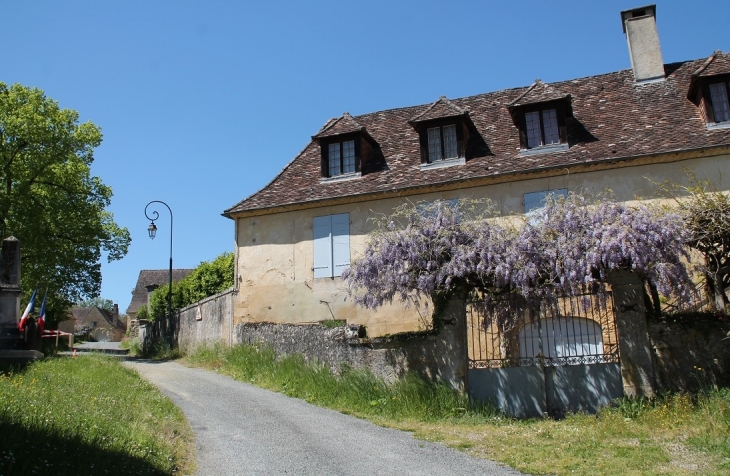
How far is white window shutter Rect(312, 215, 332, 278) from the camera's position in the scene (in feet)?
58.9

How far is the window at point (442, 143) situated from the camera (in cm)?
1802

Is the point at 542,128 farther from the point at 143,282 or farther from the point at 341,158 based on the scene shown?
the point at 143,282

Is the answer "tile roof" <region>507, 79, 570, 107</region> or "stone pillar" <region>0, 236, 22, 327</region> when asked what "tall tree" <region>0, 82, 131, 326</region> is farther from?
"tile roof" <region>507, 79, 570, 107</region>

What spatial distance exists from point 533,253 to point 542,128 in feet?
23.7

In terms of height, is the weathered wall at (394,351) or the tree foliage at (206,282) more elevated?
the tree foliage at (206,282)

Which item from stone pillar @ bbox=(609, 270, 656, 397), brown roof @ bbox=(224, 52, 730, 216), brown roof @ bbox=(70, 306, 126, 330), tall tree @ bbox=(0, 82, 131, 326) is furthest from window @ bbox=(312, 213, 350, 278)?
brown roof @ bbox=(70, 306, 126, 330)

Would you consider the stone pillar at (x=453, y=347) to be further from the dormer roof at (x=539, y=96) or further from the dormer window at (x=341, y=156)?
the dormer window at (x=341, y=156)

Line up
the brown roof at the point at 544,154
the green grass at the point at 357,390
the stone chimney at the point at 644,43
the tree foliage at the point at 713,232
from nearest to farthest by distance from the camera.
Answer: the tree foliage at the point at 713,232
the green grass at the point at 357,390
the brown roof at the point at 544,154
the stone chimney at the point at 644,43

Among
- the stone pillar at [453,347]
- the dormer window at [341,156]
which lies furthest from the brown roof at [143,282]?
the stone pillar at [453,347]

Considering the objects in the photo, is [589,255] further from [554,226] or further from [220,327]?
[220,327]

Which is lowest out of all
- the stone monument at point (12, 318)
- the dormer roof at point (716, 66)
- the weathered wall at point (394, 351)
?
the weathered wall at point (394, 351)

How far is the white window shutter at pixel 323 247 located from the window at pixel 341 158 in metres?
1.62

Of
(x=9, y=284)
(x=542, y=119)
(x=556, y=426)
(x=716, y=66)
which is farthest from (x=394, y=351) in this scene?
(x=716, y=66)

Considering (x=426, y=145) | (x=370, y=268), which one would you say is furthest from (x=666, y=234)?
(x=426, y=145)
